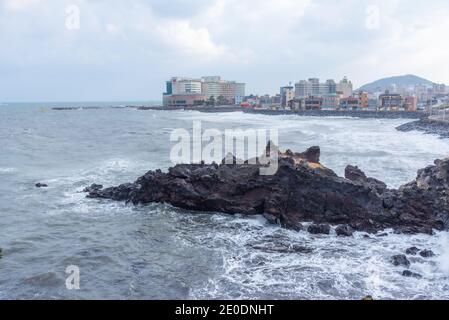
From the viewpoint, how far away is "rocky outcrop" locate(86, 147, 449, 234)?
21.8 metres

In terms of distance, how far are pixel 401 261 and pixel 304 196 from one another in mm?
6807

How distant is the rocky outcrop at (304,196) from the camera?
21.8 meters

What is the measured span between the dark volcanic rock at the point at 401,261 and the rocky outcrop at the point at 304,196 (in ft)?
11.9

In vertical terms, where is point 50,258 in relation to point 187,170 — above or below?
below

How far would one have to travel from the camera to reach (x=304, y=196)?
905 inches

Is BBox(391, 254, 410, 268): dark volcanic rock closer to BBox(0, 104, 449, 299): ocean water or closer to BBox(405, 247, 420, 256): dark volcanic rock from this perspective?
BBox(0, 104, 449, 299): ocean water

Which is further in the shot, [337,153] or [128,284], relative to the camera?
[337,153]

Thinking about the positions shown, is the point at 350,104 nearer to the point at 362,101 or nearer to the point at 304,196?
the point at 362,101

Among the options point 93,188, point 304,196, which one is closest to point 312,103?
point 93,188

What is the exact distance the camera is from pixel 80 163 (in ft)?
141

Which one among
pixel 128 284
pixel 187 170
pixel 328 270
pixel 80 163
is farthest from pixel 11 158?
pixel 328 270

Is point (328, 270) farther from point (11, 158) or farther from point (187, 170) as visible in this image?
point (11, 158)

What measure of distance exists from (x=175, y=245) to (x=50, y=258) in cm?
523

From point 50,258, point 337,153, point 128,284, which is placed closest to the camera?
point 128,284
